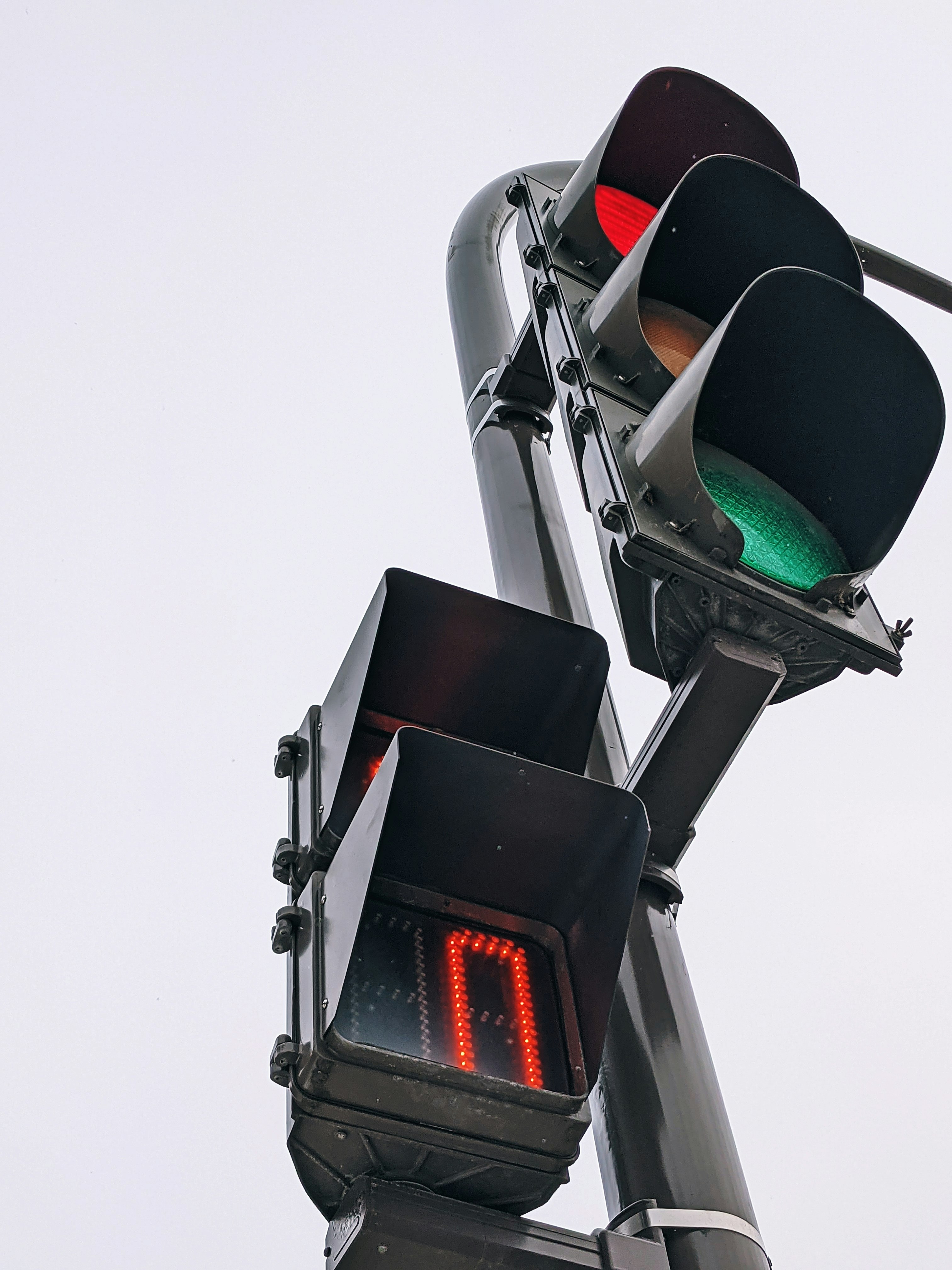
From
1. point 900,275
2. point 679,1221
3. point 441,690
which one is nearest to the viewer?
point 679,1221

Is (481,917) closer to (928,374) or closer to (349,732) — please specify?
(349,732)

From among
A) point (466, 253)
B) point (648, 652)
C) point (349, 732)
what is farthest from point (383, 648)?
point (466, 253)

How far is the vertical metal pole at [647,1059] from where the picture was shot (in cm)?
215

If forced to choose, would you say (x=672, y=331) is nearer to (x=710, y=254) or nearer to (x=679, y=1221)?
(x=710, y=254)

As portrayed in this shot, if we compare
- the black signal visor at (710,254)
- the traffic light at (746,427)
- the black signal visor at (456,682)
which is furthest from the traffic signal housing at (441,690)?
the black signal visor at (710,254)

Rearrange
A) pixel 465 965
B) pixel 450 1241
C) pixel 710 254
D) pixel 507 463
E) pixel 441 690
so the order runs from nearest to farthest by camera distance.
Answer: pixel 450 1241 < pixel 465 965 < pixel 441 690 < pixel 710 254 < pixel 507 463

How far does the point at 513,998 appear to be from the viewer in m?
2.17

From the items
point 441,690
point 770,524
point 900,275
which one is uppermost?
point 900,275

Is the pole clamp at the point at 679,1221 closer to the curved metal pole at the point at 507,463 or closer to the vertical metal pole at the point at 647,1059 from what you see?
the vertical metal pole at the point at 647,1059

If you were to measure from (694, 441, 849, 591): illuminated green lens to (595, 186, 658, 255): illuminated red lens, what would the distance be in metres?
0.83

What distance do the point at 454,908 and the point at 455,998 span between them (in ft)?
0.52

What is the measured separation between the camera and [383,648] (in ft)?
8.05

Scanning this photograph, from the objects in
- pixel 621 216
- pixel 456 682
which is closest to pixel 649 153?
pixel 621 216

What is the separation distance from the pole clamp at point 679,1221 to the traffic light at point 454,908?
19 cm
